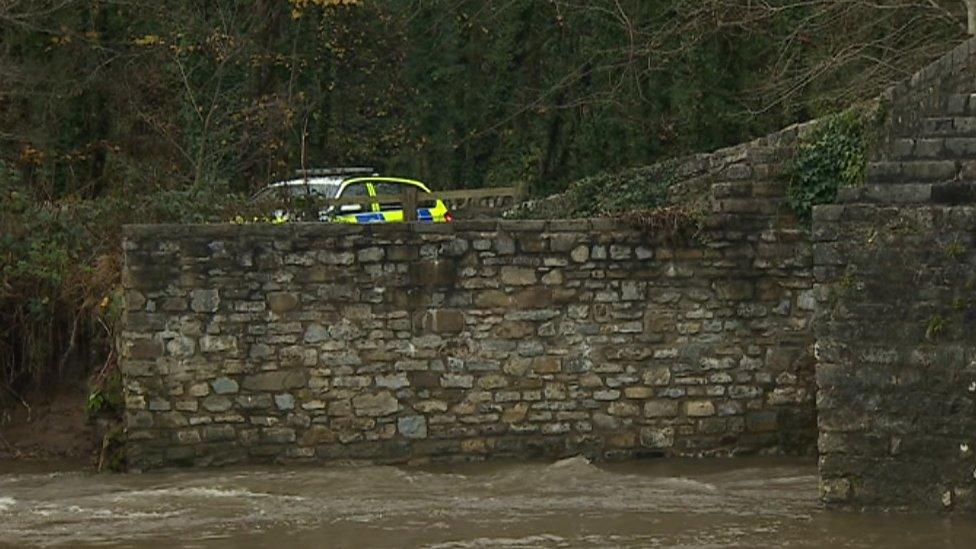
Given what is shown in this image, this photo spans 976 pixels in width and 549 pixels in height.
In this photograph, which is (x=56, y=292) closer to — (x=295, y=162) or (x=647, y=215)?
(x=647, y=215)

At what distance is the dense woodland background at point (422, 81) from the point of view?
23.5m

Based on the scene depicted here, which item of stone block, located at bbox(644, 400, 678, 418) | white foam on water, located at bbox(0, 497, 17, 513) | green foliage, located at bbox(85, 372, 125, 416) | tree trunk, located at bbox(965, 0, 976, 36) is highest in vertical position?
tree trunk, located at bbox(965, 0, 976, 36)

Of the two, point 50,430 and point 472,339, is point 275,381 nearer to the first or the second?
point 472,339

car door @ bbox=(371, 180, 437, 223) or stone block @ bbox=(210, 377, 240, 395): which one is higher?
car door @ bbox=(371, 180, 437, 223)

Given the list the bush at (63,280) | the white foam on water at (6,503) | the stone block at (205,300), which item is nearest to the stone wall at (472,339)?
the stone block at (205,300)

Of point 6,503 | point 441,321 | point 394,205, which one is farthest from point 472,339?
point 394,205

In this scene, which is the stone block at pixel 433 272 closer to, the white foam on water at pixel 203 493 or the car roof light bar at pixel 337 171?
the white foam on water at pixel 203 493

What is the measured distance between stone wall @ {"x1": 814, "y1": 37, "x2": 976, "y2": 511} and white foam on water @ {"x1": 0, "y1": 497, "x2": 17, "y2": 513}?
6361mm

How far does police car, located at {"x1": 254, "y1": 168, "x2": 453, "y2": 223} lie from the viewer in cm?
1873

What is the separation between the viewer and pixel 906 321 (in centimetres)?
1161

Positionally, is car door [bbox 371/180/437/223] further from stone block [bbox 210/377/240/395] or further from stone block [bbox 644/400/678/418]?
stone block [bbox 644/400/678/418]

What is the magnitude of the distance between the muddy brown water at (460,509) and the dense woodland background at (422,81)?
25.1 ft

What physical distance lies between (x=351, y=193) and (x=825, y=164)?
36.0 ft

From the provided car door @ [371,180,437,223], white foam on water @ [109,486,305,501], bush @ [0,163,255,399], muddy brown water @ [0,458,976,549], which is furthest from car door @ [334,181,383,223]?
white foam on water @ [109,486,305,501]
